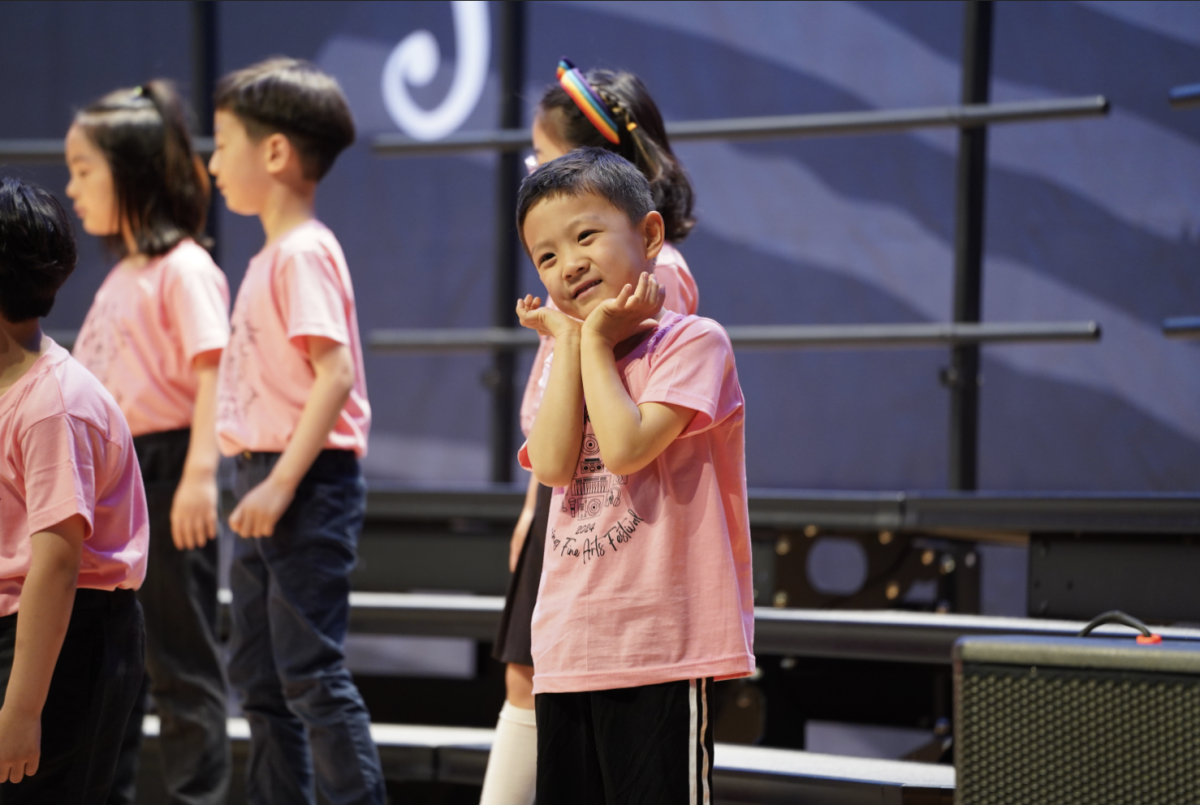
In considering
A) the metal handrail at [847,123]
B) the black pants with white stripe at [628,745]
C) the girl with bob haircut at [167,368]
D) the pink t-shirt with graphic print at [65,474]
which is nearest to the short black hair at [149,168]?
the girl with bob haircut at [167,368]

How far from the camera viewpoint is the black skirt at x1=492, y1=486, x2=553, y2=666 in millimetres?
1537

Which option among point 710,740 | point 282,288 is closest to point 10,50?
point 282,288

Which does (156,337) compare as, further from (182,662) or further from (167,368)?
(182,662)

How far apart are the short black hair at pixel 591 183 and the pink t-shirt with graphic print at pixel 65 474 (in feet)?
1.66

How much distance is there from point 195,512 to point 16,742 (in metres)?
0.77

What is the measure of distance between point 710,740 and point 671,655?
0.11m

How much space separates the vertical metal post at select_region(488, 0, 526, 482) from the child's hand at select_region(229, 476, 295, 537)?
0.92m

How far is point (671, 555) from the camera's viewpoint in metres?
1.19

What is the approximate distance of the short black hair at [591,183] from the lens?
1251 mm

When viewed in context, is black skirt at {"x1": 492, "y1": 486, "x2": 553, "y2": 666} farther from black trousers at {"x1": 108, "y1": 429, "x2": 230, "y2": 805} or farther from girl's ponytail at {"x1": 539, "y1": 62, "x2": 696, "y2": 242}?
black trousers at {"x1": 108, "y1": 429, "x2": 230, "y2": 805}

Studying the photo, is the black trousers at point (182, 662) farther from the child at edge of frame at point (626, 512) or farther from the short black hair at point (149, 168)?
the child at edge of frame at point (626, 512)

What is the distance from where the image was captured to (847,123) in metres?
2.33

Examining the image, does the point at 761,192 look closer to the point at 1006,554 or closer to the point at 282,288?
the point at 1006,554

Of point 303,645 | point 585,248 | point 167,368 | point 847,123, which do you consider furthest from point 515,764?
point 847,123
